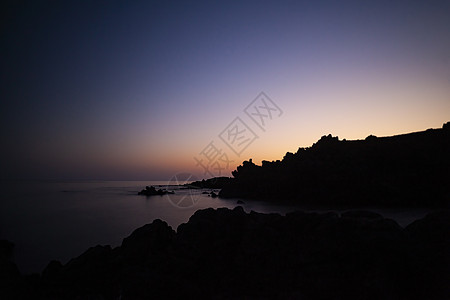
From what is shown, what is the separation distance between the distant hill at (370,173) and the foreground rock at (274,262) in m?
40.5

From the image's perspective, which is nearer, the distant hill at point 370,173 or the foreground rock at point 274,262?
the foreground rock at point 274,262

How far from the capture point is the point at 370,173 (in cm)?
4738

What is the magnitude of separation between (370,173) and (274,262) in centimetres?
4602

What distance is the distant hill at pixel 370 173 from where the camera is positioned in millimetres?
42931

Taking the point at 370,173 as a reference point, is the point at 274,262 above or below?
below

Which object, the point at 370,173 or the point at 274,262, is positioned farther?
the point at 370,173

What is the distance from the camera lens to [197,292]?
8.94m

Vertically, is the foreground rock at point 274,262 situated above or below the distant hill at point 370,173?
below

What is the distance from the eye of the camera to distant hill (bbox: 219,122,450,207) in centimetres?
4293

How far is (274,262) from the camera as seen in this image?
9.77m

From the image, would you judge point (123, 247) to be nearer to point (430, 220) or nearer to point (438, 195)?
point (430, 220)

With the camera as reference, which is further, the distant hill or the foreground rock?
the distant hill

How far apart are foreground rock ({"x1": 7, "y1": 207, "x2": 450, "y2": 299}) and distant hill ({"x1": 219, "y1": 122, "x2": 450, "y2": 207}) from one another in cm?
4051

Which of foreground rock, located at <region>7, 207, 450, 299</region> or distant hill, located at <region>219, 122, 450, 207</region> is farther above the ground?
distant hill, located at <region>219, 122, 450, 207</region>
